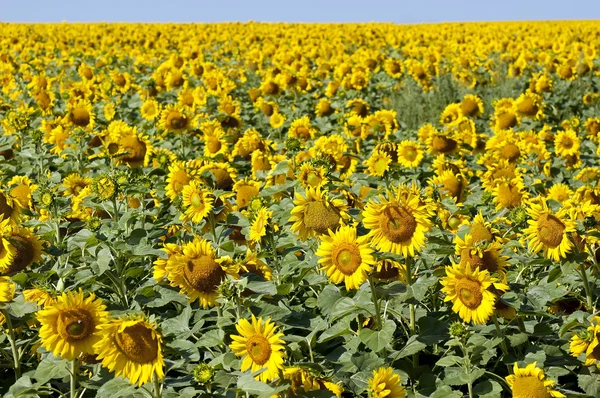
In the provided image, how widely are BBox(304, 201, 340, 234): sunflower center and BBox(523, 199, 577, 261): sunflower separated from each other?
1.01 m

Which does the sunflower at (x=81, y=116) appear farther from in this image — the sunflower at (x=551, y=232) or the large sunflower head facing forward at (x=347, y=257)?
the sunflower at (x=551, y=232)

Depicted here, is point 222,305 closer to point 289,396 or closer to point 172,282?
point 172,282

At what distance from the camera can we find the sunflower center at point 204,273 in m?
3.11

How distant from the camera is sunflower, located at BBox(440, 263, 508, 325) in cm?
299

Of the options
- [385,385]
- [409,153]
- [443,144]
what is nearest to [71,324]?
[385,385]

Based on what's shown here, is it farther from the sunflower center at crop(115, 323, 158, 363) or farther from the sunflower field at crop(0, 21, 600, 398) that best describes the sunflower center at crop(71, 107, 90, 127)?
the sunflower center at crop(115, 323, 158, 363)

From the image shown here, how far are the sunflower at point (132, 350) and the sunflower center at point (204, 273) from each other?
1.58 ft

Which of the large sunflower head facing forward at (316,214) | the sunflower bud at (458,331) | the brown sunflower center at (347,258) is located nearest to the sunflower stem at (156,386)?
the brown sunflower center at (347,258)

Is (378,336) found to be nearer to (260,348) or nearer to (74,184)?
(260,348)

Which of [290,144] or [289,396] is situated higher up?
[290,144]

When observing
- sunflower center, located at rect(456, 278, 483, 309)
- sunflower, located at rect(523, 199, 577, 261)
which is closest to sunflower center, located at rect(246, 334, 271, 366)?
sunflower center, located at rect(456, 278, 483, 309)

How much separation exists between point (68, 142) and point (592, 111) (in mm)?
7825

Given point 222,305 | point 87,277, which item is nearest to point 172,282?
point 222,305

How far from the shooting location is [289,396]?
8.99 feet
